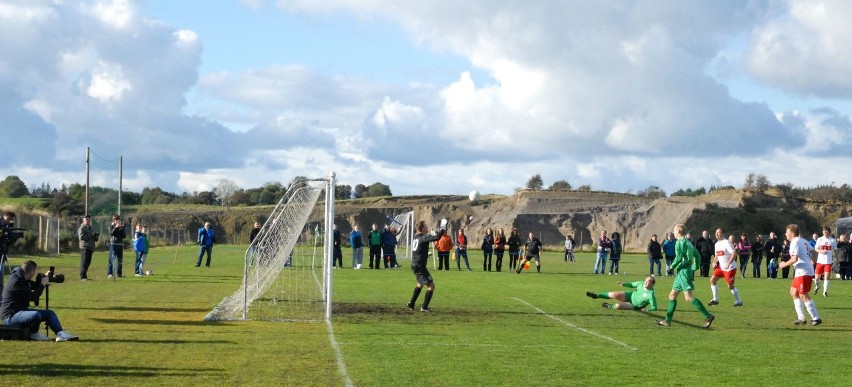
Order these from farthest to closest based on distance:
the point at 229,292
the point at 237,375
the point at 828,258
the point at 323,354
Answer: the point at 828,258, the point at 229,292, the point at 323,354, the point at 237,375

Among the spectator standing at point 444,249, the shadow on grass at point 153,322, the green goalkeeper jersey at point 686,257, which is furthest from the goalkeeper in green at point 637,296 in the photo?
the spectator standing at point 444,249

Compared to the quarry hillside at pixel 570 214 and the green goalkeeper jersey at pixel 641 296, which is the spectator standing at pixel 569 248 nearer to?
the quarry hillside at pixel 570 214

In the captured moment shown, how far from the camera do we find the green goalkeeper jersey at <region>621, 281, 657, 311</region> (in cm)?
1930

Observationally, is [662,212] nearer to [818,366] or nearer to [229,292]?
[229,292]

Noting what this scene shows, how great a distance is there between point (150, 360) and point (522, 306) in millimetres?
11108

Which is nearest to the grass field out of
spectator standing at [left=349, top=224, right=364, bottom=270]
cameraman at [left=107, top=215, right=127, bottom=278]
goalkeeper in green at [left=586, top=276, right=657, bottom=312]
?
goalkeeper in green at [left=586, top=276, right=657, bottom=312]

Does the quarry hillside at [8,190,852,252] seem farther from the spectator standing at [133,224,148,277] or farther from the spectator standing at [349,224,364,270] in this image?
the spectator standing at [133,224,148,277]

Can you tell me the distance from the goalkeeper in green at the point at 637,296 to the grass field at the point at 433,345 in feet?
0.70

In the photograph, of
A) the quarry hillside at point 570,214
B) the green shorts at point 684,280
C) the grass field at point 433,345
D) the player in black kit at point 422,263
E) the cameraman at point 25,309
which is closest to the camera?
the grass field at point 433,345

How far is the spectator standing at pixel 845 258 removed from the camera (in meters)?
40.2

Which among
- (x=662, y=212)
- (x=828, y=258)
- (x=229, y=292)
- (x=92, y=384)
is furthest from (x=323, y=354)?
(x=662, y=212)

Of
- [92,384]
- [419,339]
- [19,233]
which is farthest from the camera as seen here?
[19,233]

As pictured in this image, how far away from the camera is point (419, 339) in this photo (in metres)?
14.9

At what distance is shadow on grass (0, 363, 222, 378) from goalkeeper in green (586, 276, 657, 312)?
33.6ft
